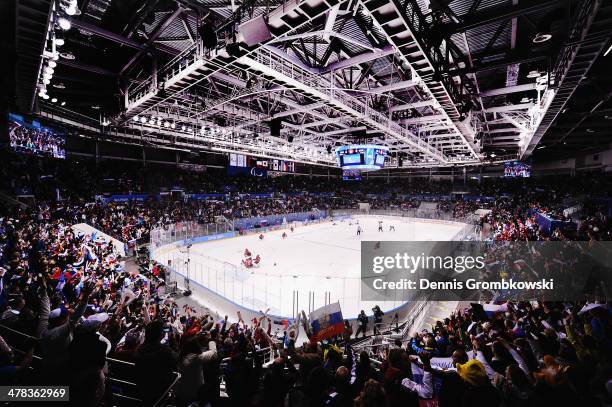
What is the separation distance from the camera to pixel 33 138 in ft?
48.7

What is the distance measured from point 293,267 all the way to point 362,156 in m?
9.02

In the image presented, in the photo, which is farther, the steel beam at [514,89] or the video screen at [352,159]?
the video screen at [352,159]

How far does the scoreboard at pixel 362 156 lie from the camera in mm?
19656

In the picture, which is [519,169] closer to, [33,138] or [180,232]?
[180,232]

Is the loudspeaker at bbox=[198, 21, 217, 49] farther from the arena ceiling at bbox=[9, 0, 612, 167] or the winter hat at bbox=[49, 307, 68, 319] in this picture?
the winter hat at bbox=[49, 307, 68, 319]

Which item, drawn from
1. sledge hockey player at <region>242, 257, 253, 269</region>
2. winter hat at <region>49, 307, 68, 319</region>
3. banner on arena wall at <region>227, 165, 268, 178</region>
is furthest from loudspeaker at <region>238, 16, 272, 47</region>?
banner on arena wall at <region>227, 165, 268, 178</region>

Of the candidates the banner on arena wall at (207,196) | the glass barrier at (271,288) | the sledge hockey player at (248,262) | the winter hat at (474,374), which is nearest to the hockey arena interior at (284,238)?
the winter hat at (474,374)

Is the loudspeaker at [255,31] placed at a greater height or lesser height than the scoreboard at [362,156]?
greater

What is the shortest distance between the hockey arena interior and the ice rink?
7.5 inches

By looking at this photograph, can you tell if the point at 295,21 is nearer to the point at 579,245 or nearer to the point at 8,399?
the point at 8,399

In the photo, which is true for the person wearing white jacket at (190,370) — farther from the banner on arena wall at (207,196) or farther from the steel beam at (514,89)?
the banner on arena wall at (207,196)

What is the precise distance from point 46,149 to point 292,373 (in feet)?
65.5

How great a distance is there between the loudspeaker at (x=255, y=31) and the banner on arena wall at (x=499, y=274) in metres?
8.59

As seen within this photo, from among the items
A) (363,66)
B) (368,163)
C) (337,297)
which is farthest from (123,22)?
Result: (368,163)
